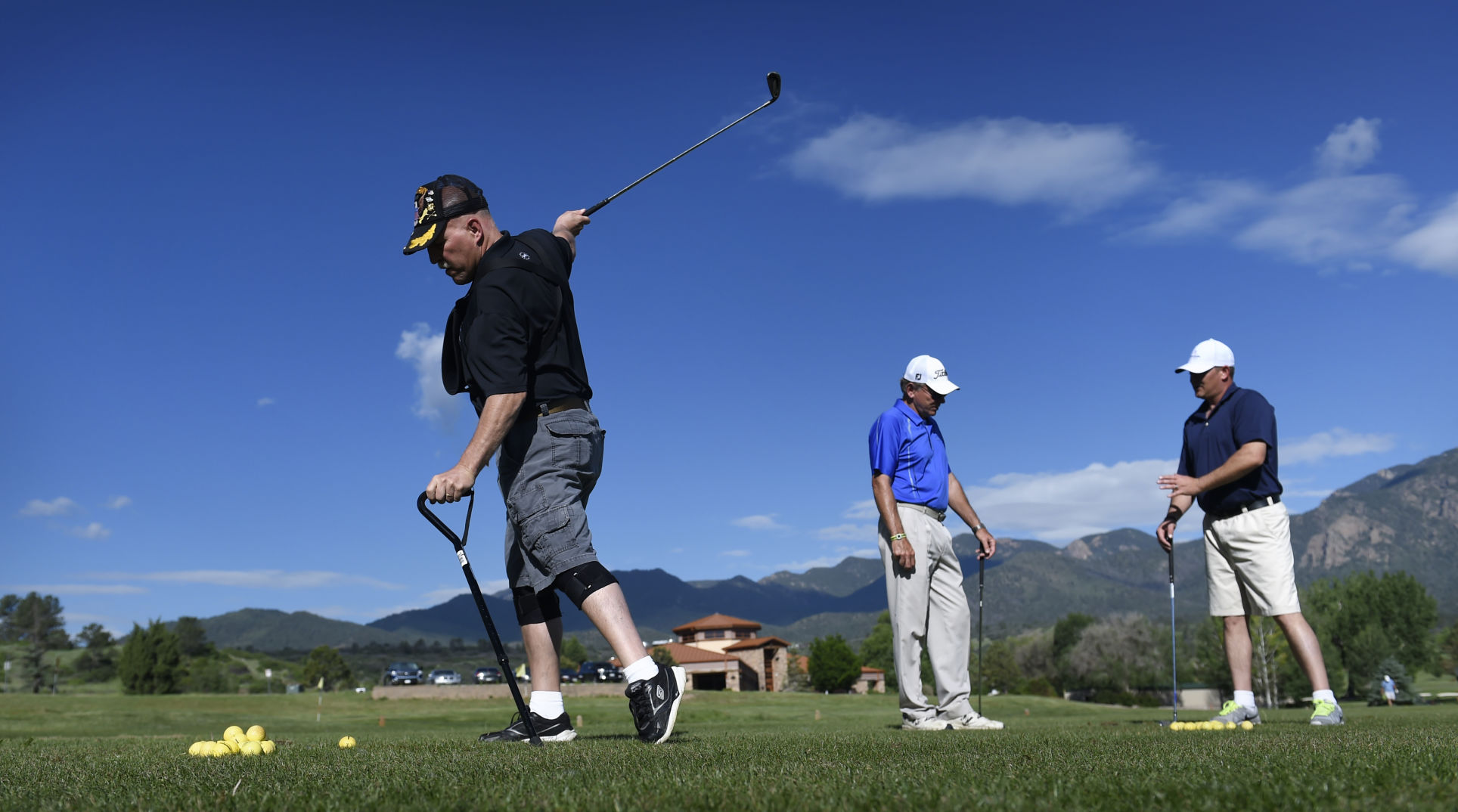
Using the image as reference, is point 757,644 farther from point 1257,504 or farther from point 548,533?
point 548,533

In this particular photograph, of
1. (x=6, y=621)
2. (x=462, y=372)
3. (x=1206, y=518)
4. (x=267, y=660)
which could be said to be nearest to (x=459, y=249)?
(x=462, y=372)

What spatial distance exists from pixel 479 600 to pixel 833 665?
90159mm

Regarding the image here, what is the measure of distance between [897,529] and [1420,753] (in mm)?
4172

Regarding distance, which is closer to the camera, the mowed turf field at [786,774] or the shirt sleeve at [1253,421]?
the mowed turf field at [786,774]

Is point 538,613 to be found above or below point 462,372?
below

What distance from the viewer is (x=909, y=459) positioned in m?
7.47

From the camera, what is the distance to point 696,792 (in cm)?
230

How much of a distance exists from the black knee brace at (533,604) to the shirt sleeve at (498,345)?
3.44ft

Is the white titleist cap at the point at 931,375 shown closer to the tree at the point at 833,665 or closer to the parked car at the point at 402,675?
the parked car at the point at 402,675

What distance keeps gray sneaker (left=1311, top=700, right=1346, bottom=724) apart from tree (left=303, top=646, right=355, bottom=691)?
98.1 meters

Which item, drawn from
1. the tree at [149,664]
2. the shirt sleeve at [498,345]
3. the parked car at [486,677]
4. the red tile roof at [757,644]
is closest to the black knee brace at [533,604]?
the shirt sleeve at [498,345]

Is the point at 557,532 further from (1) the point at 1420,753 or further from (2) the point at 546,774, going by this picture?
(1) the point at 1420,753

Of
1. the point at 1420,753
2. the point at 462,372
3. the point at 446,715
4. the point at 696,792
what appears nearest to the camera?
the point at 696,792

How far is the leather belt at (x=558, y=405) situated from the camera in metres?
4.74
